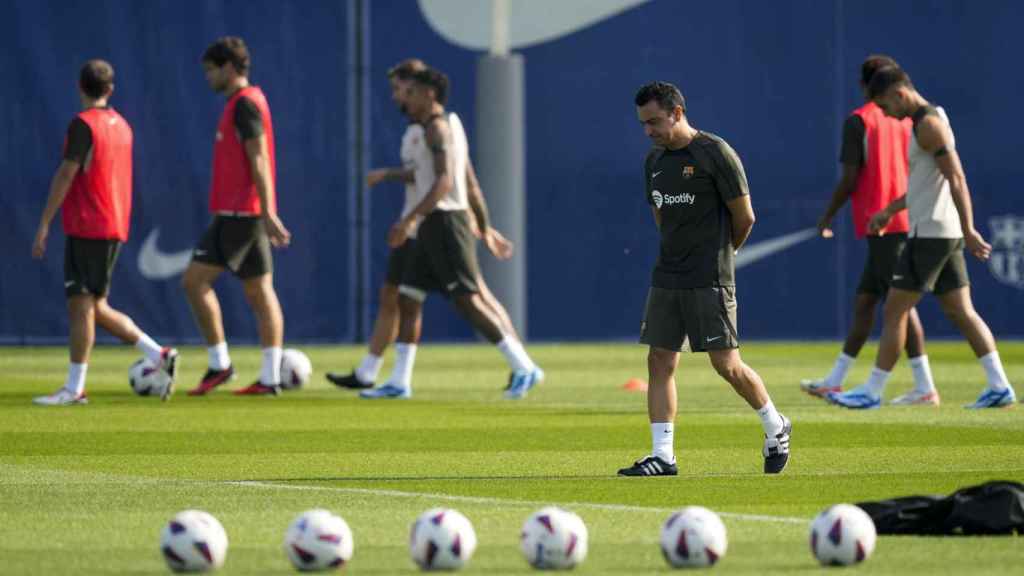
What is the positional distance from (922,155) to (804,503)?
5.45 metres

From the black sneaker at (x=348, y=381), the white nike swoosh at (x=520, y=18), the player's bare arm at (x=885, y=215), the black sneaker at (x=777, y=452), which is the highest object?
the white nike swoosh at (x=520, y=18)

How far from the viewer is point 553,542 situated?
21.1 feet

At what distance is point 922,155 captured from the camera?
13305 mm

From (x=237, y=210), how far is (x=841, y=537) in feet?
30.2

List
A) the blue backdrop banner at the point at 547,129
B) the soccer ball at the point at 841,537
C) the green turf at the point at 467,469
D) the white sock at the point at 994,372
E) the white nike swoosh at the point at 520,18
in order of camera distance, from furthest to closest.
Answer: the white nike swoosh at the point at 520,18 < the blue backdrop banner at the point at 547,129 < the white sock at the point at 994,372 < the green turf at the point at 467,469 < the soccer ball at the point at 841,537

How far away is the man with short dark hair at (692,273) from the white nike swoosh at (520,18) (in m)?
14.0

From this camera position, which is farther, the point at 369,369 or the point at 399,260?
the point at 369,369

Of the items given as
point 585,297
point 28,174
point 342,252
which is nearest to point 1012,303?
point 585,297

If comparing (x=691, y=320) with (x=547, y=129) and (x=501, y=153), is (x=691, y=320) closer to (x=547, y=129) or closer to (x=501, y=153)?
(x=501, y=153)

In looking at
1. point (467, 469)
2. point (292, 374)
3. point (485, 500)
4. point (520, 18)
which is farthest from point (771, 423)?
point (520, 18)

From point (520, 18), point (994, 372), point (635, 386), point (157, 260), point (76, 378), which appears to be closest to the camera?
point (994, 372)

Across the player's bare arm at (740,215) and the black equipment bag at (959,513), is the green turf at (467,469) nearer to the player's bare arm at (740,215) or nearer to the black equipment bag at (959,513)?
the black equipment bag at (959,513)

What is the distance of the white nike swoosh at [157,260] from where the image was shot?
74.9ft

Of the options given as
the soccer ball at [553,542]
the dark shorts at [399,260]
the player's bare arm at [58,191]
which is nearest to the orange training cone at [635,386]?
the dark shorts at [399,260]
